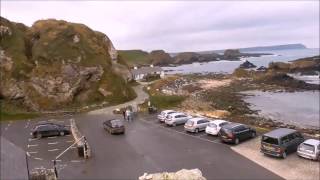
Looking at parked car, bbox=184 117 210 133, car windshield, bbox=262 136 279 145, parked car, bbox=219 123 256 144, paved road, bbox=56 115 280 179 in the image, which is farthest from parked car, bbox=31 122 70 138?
car windshield, bbox=262 136 279 145

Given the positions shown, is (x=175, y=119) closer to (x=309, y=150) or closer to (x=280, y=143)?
(x=280, y=143)

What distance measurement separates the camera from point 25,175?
29984 mm

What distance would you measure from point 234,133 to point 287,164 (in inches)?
270

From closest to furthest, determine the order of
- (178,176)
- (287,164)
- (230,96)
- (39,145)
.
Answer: (178,176)
(287,164)
(39,145)
(230,96)

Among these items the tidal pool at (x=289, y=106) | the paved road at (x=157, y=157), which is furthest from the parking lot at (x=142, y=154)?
the tidal pool at (x=289, y=106)

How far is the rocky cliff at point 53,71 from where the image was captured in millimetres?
62250

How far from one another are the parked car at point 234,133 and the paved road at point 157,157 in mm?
859

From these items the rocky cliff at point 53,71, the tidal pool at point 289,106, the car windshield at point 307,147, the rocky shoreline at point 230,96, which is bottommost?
the tidal pool at point 289,106

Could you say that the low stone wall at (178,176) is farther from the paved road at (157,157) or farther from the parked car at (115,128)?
the parked car at (115,128)

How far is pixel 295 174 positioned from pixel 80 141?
1850cm

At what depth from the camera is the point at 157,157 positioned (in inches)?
1342

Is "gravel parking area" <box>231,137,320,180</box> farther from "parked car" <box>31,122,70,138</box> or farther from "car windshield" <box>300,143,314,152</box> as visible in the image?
"parked car" <box>31,122,70,138</box>

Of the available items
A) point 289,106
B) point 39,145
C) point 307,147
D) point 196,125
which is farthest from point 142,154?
point 289,106

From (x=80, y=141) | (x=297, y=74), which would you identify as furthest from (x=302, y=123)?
(x=297, y=74)
